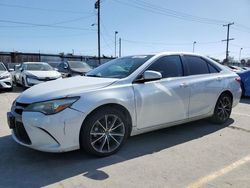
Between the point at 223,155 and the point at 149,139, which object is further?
the point at 149,139

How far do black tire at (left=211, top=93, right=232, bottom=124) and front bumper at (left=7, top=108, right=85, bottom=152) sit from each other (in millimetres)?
3285

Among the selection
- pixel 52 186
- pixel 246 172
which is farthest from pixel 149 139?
pixel 52 186

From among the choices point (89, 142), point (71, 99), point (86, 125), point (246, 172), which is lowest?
point (246, 172)

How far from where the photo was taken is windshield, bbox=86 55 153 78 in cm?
464

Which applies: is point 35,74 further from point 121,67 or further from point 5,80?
point 121,67

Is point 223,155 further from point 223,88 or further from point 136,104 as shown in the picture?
point 223,88

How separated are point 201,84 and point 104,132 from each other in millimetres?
2290

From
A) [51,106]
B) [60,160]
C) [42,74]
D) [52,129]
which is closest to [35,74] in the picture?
[42,74]

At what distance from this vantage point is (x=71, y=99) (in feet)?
12.3

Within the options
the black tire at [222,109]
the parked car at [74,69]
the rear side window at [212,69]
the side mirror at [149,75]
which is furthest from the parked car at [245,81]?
the parked car at [74,69]

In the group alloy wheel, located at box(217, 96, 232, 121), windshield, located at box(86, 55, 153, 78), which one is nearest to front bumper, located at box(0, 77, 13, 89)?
windshield, located at box(86, 55, 153, 78)

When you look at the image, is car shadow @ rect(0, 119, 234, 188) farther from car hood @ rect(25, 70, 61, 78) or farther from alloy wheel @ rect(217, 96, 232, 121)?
car hood @ rect(25, 70, 61, 78)

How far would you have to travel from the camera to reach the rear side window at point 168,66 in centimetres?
484

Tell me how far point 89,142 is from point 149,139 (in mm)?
1443
